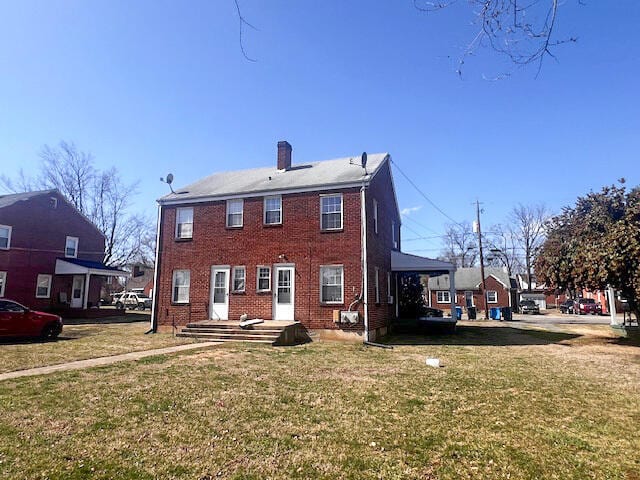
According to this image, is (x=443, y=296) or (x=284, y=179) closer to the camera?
(x=284, y=179)

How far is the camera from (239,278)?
53.2 ft

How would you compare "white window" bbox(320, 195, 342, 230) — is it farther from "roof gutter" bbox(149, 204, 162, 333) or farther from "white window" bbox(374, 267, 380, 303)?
"roof gutter" bbox(149, 204, 162, 333)

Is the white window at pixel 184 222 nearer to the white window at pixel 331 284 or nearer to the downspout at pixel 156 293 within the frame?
the downspout at pixel 156 293

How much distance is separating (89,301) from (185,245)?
17.4 meters

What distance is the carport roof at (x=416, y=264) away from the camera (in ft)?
58.0

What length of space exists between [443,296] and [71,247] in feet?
125

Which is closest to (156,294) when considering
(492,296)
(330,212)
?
(330,212)

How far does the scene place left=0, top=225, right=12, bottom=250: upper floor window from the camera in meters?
24.5

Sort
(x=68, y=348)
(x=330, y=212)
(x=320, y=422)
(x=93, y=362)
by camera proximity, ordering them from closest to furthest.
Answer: (x=320, y=422), (x=93, y=362), (x=68, y=348), (x=330, y=212)

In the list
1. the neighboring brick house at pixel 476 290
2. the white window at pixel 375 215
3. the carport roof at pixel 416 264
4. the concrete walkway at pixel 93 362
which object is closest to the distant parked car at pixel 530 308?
the neighboring brick house at pixel 476 290

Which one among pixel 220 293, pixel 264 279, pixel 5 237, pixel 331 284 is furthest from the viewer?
pixel 5 237

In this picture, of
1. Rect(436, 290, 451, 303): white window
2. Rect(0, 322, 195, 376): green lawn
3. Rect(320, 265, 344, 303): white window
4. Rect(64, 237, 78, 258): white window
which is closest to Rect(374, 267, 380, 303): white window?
Rect(320, 265, 344, 303): white window

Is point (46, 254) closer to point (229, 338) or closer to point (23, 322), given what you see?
point (23, 322)

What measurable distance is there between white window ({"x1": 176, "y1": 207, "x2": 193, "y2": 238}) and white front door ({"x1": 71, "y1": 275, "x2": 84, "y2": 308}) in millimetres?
15693
